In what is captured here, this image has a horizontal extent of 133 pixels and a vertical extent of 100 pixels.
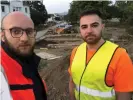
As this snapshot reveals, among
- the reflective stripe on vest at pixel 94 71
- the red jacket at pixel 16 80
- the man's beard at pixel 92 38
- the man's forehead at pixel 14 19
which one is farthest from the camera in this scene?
the man's beard at pixel 92 38

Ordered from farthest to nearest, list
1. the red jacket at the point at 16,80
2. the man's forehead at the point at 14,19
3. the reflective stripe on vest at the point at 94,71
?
the reflective stripe on vest at the point at 94,71 < the man's forehead at the point at 14,19 < the red jacket at the point at 16,80

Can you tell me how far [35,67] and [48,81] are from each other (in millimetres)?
6742

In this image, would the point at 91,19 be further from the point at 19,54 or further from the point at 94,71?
the point at 19,54

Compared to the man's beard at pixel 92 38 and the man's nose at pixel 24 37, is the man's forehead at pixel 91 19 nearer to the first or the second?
the man's beard at pixel 92 38

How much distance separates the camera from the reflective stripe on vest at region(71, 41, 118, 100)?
2.97 meters

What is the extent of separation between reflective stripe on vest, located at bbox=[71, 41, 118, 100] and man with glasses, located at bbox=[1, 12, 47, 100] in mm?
906

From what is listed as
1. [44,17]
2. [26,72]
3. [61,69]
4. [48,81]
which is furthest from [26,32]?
[44,17]

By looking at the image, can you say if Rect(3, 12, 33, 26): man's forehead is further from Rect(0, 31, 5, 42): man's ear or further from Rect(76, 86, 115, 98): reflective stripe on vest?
Rect(76, 86, 115, 98): reflective stripe on vest

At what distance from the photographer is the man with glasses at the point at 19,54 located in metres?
1.97

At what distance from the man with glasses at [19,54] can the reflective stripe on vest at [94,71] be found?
0.91m

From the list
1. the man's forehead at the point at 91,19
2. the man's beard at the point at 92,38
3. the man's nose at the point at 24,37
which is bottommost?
the man's beard at the point at 92,38

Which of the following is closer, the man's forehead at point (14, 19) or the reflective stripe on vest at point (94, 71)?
the man's forehead at point (14, 19)

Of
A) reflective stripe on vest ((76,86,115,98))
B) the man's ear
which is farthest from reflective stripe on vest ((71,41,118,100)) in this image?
the man's ear

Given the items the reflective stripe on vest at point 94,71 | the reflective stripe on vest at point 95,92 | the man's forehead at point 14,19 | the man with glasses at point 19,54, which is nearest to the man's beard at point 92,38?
the reflective stripe on vest at point 94,71
